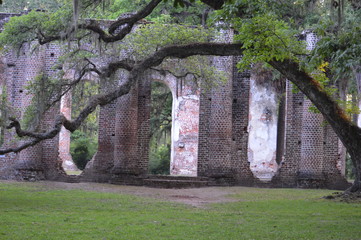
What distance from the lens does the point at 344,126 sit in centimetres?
1227

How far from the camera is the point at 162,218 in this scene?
1018 centimetres

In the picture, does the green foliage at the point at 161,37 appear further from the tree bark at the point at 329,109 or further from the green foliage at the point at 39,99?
the tree bark at the point at 329,109

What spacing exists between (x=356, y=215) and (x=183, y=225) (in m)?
4.04

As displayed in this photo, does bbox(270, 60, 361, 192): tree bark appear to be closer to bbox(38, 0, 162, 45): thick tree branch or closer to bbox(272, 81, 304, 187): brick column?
bbox(38, 0, 162, 45): thick tree branch

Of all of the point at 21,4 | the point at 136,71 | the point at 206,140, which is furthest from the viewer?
the point at 21,4

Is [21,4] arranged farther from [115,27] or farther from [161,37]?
[115,27]

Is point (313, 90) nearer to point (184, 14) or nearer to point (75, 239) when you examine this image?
point (75, 239)

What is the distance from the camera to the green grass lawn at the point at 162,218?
824cm

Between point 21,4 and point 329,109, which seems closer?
point 329,109

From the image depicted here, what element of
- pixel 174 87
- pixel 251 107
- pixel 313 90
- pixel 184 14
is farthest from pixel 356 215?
pixel 184 14

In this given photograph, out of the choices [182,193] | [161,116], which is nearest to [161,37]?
[182,193]

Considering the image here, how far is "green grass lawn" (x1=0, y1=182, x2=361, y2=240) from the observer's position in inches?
324

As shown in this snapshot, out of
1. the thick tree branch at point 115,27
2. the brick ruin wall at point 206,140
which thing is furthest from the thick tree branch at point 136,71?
the brick ruin wall at point 206,140

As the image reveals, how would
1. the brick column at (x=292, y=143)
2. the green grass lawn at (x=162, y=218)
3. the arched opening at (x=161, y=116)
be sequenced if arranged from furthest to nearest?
the arched opening at (x=161, y=116)
the brick column at (x=292, y=143)
the green grass lawn at (x=162, y=218)
